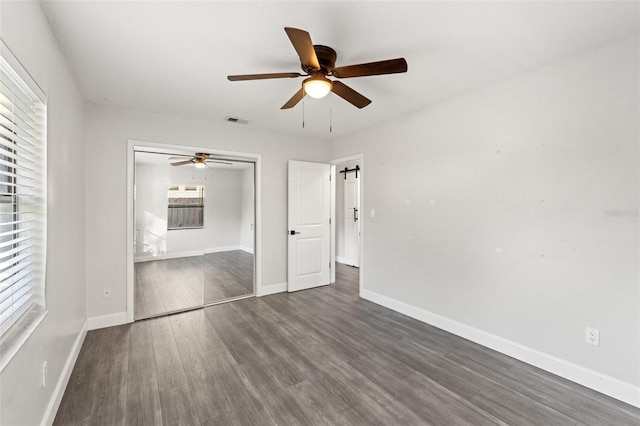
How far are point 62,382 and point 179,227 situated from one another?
7.24ft

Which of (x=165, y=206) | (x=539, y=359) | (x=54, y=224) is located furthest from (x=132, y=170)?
(x=539, y=359)

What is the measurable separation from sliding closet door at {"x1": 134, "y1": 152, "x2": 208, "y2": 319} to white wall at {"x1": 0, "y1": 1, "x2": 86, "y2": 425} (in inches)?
27.5

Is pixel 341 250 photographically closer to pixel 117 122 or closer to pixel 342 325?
pixel 342 325

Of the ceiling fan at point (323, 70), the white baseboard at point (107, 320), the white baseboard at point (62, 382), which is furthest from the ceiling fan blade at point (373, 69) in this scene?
the white baseboard at point (107, 320)

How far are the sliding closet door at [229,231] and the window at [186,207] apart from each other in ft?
0.45

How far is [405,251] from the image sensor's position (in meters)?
3.65

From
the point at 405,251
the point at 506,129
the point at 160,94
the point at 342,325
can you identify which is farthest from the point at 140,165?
the point at 506,129

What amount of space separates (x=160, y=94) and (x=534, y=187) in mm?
3707

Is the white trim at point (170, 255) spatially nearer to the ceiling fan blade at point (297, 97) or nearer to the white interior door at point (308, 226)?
the white interior door at point (308, 226)

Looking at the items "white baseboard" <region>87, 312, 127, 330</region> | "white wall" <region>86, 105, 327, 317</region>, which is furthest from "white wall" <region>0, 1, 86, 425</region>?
"white baseboard" <region>87, 312, 127, 330</region>

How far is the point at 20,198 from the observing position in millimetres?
1500

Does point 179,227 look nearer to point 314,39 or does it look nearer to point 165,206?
point 165,206

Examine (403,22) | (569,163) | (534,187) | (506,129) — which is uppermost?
(403,22)

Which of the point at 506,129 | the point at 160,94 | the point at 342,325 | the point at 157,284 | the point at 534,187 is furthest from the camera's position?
the point at 157,284
